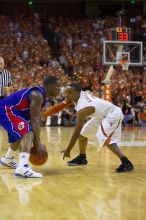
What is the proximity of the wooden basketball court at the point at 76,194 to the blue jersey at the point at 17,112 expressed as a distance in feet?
1.96

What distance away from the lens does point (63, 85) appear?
19.1 m

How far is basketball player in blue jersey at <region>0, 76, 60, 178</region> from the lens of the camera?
568 cm

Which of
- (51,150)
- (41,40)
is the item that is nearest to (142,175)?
(51,150)

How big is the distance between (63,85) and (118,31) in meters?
3.70

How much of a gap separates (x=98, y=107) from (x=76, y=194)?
2006mm

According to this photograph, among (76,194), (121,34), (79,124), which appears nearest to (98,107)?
(79,124)

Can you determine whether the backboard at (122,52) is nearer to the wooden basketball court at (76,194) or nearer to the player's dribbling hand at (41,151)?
the wooden basketball court at (76,194)

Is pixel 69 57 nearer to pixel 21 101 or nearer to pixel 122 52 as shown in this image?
pixel 122 52

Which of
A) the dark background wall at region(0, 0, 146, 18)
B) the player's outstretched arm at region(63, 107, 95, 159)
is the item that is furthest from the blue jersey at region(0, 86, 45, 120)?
the dark background wall at region(0, 0, 146, 18)

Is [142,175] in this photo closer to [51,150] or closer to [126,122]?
[51,150]

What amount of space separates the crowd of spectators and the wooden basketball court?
11.7 metres

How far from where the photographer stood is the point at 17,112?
5.94 m

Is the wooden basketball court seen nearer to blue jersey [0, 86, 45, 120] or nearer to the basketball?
the basketball

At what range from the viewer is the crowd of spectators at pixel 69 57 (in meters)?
19.1
